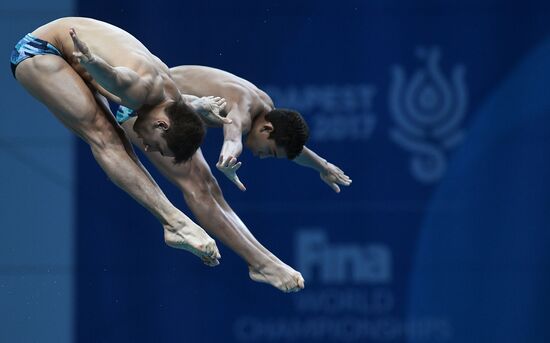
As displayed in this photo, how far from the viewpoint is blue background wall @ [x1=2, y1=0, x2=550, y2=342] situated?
35.0 feet

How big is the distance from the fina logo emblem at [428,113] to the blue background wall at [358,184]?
1cm

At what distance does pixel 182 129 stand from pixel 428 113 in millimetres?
3564

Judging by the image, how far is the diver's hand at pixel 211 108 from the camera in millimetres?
8062

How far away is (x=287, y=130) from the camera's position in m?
8.80

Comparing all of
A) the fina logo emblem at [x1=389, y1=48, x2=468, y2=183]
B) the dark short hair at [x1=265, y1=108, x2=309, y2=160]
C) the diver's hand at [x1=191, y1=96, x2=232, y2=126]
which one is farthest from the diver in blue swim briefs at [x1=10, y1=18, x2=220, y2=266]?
the fina logo emblem at [x1=389, y1=48, x2=468, y2=183]

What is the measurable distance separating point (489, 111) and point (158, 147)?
3.84 m

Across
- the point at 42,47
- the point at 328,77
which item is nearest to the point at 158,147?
the point at 42,47

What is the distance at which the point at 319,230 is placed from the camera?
426 inches

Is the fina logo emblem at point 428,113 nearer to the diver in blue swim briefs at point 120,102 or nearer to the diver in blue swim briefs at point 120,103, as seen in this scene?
the diver in blue swim briefs at point 120,102

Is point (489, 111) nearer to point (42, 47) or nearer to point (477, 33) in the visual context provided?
point (477, 33)

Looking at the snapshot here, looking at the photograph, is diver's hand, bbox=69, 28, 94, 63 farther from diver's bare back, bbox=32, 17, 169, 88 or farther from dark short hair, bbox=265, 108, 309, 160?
dark short hair, bbox=265, 108, 309, 160

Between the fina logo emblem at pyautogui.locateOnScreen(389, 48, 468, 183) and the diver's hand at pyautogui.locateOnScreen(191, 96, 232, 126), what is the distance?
9.55ft

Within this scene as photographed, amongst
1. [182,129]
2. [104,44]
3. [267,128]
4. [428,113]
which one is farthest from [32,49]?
[428,113]

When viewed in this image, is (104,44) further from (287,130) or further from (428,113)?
(428,113)
